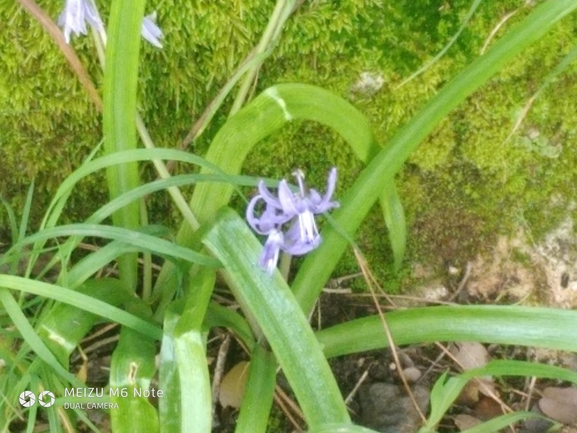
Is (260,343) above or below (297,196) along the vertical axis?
below

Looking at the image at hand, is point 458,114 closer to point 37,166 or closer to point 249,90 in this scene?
point 249,90

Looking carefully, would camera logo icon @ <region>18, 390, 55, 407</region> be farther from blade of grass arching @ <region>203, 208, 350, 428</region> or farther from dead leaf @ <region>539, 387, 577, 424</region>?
dead leaf @ <region>539, 387, 577, 424</region>

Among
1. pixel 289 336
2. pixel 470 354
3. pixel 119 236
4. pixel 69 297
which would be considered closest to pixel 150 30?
pixel 119 236

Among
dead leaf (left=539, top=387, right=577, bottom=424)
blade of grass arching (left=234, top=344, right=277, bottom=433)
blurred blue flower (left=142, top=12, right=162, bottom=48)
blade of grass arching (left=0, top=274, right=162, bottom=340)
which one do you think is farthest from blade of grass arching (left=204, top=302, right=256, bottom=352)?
dead leaf (left=539, top=387, right=577, bottom=424)

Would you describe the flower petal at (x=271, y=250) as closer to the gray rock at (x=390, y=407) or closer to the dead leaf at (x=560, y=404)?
the gray rock at (x=390, y=407)

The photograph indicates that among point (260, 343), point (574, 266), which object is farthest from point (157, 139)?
point (574, 266)

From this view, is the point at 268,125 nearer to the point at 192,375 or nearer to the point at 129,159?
the point at 129,159

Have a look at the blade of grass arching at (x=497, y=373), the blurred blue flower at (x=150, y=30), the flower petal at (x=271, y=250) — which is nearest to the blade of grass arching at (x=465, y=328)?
the blade of grass arching at (x=497, y=373)
